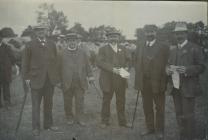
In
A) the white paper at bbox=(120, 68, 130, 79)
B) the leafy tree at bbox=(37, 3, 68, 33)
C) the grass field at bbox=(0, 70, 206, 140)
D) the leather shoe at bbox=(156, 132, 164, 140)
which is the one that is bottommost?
the leather shoe at bbox=(156, 132, 164, 140)

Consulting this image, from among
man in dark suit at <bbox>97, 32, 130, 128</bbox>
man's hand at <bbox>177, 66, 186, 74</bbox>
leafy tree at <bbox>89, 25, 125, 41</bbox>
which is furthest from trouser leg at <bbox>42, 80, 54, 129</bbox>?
man's hand at <bbox>177, 66, 186, 74</bbox>

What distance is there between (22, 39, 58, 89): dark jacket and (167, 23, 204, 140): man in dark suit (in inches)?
46.0

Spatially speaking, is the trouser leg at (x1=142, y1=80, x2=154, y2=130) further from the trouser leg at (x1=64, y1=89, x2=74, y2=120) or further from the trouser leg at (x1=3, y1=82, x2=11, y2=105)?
the trouser leg at (x1=3, y1=82, x2=11, y2=105)

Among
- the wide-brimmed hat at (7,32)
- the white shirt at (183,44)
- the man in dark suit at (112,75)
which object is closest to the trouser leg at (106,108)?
the man in dark suit at (112,75)

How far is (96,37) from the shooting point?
349 cm

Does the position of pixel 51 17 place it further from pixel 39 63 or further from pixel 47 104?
pixel 47 104

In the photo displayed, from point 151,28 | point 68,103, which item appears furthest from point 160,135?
point 151,28

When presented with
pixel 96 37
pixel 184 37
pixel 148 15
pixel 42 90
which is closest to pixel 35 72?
pixel 42 90

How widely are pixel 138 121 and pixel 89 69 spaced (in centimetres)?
72

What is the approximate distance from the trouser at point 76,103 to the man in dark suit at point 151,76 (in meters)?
0.57

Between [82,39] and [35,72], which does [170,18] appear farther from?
[35,72]

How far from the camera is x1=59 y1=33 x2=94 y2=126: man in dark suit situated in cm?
347

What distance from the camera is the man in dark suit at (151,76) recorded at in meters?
3.48

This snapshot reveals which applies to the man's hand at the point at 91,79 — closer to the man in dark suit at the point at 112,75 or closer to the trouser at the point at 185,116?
the man in dark suit at the point at 112,75
